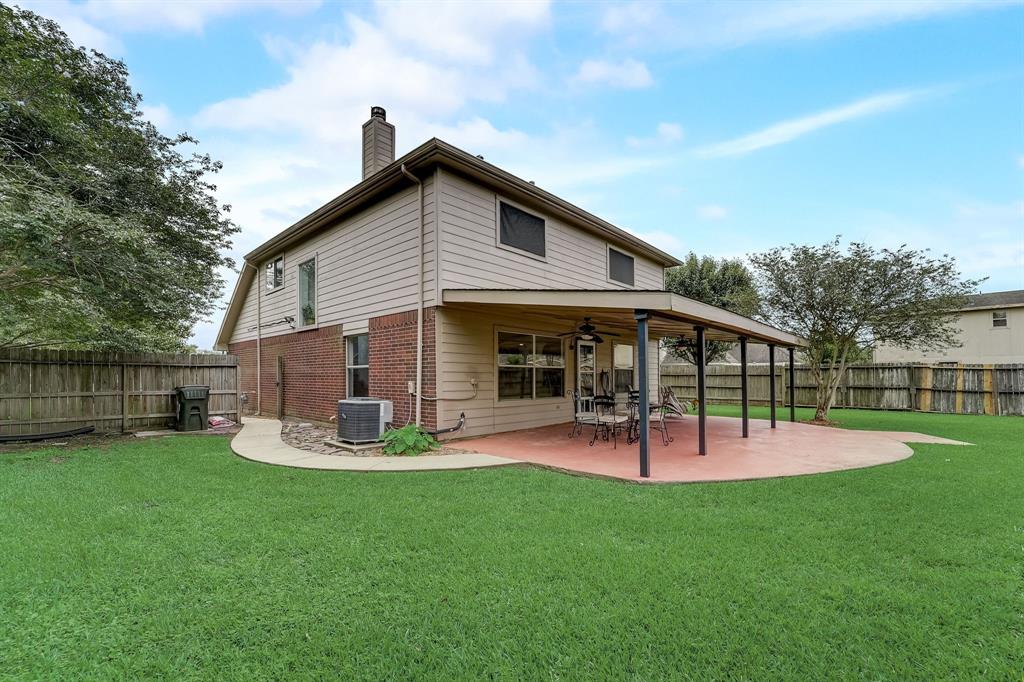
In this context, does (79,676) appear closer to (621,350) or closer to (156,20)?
(156,20)

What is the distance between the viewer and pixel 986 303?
69.0ft

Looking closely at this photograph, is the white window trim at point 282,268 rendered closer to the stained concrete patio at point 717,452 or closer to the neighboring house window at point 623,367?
the stained concrete patio at point 717,452

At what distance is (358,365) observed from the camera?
10.2 meters

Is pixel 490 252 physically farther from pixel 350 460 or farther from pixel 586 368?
pixel 350 460

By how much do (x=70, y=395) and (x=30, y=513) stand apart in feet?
21.0

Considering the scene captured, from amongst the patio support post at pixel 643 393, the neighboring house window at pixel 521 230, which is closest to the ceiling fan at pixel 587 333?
the neighboring house window at pixel 521 230

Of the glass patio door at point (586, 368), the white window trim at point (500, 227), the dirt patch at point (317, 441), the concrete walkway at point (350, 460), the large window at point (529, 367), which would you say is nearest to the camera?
Answer: the concrete walkway at point (350, 460)

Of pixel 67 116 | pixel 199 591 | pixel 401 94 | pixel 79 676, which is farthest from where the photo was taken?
pixel 401 94

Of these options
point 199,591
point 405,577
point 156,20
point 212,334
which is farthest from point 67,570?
point 212,334

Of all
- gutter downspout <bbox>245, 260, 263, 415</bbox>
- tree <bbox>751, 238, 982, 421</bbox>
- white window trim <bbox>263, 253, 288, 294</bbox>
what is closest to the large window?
tree <bbox>751, 238, 982, 421</bbox>

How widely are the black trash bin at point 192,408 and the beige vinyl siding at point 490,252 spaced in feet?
21.1

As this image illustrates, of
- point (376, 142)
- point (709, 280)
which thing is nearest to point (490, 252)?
point (376, 142)

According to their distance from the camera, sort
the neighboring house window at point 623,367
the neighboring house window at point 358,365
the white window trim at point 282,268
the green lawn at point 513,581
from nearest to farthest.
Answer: the green lawn at point 513,581
the neighboring house window at point 358,365
the neighboring house window at point 623,367
the white window trim at point 282,268

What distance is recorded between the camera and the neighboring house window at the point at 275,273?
13148 millimetres
